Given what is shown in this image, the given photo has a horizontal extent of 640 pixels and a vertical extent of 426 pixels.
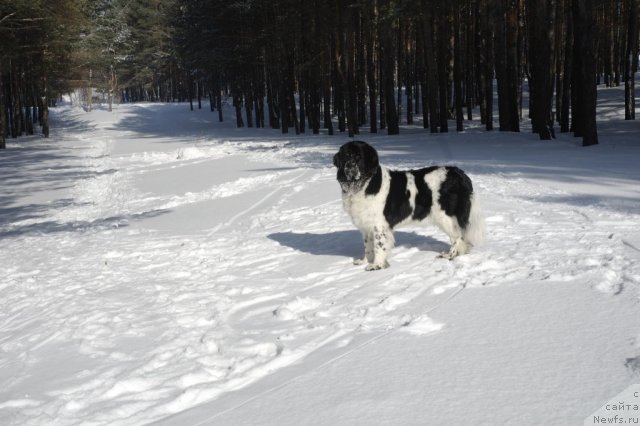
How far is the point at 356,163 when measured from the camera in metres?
6.12

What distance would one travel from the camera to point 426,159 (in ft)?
54.1

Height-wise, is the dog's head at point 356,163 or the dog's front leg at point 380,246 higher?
the dog's head at point 356,163

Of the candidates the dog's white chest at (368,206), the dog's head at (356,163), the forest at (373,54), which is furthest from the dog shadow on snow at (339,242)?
the forest at (373,54)

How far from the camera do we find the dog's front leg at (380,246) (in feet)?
20.6

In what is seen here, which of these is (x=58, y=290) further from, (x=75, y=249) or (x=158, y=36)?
(x=158, y=36)

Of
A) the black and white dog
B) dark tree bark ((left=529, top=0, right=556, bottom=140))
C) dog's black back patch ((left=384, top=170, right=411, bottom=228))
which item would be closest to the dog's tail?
the black and white dog

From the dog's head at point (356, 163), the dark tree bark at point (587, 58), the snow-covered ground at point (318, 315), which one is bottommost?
the snow-covered ground at point (318, 315)

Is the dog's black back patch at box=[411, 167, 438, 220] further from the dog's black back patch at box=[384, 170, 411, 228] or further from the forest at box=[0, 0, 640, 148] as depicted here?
the forest at box=[0, 0, 640, 148]

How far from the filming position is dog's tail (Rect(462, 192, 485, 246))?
6.45m

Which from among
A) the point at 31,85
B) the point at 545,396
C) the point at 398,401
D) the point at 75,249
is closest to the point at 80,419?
the point at 398,401

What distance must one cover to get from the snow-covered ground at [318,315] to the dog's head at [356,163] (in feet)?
3.66

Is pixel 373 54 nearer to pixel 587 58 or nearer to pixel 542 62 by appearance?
pixel 542 62

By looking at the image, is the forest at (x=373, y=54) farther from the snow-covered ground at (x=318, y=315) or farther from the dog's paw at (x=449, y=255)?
the dog's paw at (x=449, y=255)

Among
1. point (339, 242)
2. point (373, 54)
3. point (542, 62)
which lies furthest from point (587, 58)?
point (373, 54)
